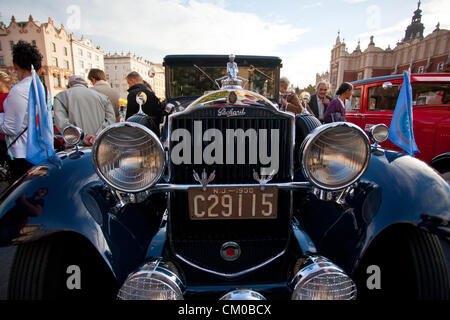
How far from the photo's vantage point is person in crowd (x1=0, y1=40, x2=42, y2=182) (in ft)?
8.39

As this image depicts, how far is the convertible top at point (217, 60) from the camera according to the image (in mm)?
2838

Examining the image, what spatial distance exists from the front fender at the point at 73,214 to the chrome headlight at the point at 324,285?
90cm

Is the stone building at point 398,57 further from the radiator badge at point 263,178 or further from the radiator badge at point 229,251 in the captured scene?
the radiator badge at point 229,251

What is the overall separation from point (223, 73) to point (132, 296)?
7.89 ft

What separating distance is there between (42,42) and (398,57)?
52482 millimetres

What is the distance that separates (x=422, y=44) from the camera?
1226 inches

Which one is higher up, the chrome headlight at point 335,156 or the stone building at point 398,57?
the stone building at point 398,57

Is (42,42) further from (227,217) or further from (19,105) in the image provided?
(227,217)

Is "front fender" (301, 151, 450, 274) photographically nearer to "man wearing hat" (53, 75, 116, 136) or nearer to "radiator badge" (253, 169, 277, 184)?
"radiator badge" (253, 169, 277, 184)

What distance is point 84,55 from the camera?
45.8 meters

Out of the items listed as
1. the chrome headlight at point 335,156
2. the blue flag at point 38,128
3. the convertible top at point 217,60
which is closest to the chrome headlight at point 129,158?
the chrome headlight at point 335,156

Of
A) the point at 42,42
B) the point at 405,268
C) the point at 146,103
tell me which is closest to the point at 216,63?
the point at 146,103
